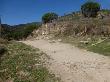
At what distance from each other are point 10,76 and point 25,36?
60073mm

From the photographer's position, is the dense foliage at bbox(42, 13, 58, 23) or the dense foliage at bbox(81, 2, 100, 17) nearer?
the dense foliage at bbox(81, 2, 100, 17)

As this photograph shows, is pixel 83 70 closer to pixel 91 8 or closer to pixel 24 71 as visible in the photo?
pixel 24 71

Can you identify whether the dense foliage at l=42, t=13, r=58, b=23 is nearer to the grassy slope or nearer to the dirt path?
the grassy slope

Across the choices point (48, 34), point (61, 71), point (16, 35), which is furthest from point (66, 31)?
point (61, 71)

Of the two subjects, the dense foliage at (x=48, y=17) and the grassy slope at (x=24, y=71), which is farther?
the dense foliage at (x=48, y=17)

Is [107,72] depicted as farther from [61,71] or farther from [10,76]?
[10,76]

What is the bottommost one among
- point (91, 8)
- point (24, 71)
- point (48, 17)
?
point (24, 71)

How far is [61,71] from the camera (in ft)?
64.2

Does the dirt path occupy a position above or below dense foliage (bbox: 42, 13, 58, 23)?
below

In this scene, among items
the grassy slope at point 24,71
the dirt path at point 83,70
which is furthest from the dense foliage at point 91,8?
the grassy slope at point 24,71

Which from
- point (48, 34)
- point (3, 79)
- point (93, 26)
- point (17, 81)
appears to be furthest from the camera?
point (48, 34)

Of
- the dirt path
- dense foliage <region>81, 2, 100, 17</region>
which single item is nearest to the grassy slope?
the dirt path

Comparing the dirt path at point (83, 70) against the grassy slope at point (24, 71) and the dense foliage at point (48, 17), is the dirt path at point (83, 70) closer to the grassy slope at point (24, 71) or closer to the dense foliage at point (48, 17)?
the grassy slope at point (24, 71)

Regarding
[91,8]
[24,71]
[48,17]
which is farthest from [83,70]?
[48,17]
